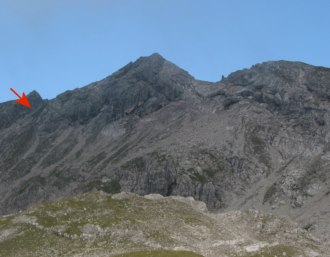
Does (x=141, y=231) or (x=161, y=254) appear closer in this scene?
(x=161, y=254)

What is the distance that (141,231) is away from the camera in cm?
6750

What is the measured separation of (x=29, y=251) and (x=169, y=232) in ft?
61.2

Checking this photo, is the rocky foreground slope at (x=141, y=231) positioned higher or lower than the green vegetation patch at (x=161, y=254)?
higher

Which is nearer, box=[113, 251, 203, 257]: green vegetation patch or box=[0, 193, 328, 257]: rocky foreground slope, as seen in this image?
box=[113, 251, 203, 257]: green vegetation patch

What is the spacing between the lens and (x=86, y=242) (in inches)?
2598

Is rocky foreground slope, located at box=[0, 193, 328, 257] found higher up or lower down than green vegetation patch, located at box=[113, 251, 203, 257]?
higher up

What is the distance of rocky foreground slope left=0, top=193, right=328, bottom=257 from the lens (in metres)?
61.0

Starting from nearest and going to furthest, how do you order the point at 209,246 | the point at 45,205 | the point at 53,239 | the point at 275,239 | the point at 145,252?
the point at 145,252 < the point at 209,246 < the point at 53,239 < the point at 275,239 < the point at 45,205

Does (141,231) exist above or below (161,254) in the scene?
above

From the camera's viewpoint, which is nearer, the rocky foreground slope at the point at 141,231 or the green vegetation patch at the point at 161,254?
the green vegetation patch at the point at 161,254

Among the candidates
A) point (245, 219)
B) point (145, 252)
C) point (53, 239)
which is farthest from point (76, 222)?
point (245, 219)

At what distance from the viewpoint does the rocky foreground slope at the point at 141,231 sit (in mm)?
60969

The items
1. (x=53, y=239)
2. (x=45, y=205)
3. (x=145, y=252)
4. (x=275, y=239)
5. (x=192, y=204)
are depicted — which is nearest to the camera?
(x=145, y=252)

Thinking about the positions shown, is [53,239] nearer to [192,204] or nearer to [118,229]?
[118,229]
